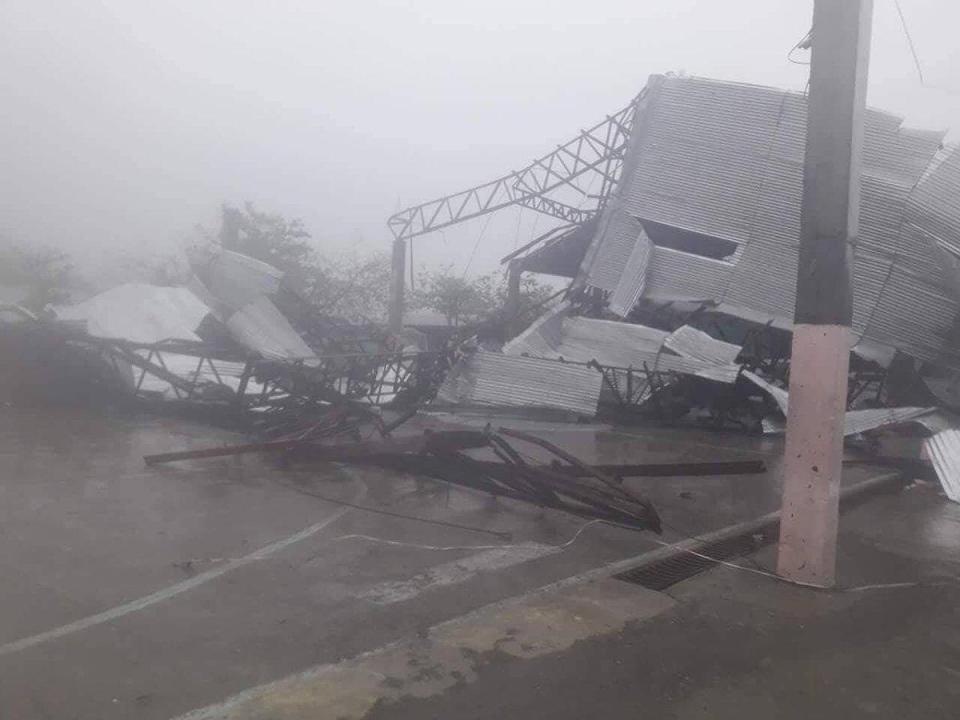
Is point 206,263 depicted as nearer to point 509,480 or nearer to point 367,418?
point 367,418

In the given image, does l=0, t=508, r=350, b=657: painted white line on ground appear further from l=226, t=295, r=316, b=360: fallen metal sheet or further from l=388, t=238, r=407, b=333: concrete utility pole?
l=388, t=238, r=407, b=333: concrete utility pole

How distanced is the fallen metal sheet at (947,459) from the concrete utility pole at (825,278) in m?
5.07

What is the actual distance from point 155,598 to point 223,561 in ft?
2.82

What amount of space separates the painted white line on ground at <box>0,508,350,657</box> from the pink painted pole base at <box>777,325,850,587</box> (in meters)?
3.91

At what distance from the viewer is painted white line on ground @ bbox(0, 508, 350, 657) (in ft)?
15.2

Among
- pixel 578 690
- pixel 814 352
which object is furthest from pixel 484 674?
pixel 814 352

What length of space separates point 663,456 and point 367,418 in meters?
4.45

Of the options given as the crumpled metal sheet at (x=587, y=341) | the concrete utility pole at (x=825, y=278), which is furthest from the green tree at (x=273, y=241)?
the concrete utility pole at (x=825, y=278)

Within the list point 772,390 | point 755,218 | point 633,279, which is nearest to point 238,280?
point 633,279

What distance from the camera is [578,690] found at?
4.46m

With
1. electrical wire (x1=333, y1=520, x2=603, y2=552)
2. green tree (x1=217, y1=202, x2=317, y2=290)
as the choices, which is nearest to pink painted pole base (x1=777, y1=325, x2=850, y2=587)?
Answer: electrical wire (x1=333, y1=520, x2=603, y2=552)

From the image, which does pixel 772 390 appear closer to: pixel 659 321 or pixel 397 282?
pixel 659 321

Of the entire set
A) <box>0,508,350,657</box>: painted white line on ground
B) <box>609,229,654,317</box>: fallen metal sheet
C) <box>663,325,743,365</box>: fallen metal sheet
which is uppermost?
<box>609,229,654,317</box>: fallen metal sheet

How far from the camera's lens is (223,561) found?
6266mm
